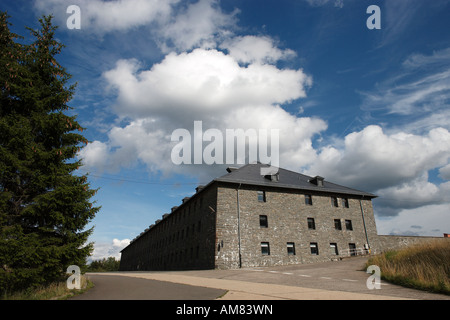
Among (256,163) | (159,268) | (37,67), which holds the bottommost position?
(159,268)

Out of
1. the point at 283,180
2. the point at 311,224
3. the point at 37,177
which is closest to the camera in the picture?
the point at 37,177

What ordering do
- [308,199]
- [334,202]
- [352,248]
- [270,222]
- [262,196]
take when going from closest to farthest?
[270,222] → [262,196] → [352,248] → [308,199] → [334,202]

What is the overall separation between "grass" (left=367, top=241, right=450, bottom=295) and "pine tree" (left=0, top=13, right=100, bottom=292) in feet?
38.5

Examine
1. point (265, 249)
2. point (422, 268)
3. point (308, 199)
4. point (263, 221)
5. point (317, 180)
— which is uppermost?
point (317, 180)

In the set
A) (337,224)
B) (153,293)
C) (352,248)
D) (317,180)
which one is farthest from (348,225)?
(153,293)

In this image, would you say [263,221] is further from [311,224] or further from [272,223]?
[311,224]

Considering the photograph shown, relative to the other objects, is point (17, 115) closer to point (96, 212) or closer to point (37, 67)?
point (37, 67)

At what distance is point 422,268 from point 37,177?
48.0 ft

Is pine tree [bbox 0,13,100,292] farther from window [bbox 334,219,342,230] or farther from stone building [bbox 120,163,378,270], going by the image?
window [bbox 334,219,342,230]

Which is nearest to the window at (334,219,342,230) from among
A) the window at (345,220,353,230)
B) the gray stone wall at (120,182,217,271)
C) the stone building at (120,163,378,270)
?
the stone building at (120,163,378,270)

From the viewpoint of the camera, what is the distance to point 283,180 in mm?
28219
